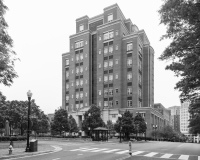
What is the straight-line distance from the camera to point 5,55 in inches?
723

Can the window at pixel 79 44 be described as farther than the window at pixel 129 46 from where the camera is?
Yes

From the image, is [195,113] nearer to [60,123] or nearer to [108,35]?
[60,123]

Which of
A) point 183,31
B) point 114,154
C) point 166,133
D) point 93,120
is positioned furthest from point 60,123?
point 183,31

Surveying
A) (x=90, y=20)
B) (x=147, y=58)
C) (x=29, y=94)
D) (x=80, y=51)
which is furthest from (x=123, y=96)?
(x=29, y=94)

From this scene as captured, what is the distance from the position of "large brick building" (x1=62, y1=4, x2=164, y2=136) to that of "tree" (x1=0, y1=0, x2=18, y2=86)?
192 feet

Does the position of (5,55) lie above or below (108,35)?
below

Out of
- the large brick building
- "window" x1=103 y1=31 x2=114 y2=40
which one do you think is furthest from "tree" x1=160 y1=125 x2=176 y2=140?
"window" x1=103 y1=31 x2=114 y2=40

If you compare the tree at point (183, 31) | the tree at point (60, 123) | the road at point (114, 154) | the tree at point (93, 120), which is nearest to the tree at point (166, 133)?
the tree at point (93, 120)

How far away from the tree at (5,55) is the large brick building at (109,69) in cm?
5848

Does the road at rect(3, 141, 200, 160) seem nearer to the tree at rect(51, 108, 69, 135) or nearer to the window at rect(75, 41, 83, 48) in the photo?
the tree at rect(51, 108, 69, 135)

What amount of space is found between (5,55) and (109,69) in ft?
207

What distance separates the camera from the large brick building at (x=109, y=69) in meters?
76.6

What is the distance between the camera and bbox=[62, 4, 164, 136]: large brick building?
76.6m

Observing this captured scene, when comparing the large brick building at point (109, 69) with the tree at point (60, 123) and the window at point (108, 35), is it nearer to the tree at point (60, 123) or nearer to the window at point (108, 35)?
the window at point (108, 35)
